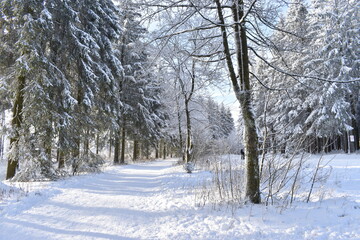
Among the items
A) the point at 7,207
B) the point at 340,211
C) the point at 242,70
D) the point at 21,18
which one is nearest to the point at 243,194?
the point at 340,211

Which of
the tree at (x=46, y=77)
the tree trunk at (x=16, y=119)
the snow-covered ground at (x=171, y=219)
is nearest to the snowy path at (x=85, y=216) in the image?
the snow-covered ground at (x=171, y=219)

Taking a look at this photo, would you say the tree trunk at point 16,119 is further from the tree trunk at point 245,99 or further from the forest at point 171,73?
the tree trunk at point 245,99

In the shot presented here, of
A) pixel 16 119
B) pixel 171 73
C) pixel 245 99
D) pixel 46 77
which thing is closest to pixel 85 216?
pixel 245 99

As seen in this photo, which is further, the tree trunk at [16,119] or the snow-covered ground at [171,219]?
the tree trunk at [16,119]

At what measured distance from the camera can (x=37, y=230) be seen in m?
3.52

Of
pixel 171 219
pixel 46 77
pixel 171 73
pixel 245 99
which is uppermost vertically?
pixel 171 73

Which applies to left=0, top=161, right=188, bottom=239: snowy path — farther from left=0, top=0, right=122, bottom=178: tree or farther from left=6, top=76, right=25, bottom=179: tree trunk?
left=6, top=76, right=25, bottom=179: tree trunk

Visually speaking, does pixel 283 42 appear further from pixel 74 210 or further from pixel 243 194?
pixel 74 210

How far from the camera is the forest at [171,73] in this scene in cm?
457

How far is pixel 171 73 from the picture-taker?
12797 mm

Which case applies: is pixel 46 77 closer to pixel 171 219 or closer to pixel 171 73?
pixel 171 73

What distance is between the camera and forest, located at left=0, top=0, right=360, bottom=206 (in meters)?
4.57

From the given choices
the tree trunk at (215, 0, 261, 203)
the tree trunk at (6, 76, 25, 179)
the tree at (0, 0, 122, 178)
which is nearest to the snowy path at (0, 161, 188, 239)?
the tree trunk at (215, 0, 261, 203)

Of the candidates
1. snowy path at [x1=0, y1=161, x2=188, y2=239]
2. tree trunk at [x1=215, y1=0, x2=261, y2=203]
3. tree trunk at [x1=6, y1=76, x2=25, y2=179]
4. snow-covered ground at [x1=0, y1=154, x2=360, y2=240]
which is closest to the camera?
snow-covered ground at [x1=0, y1=154, x2=360, y2=240]
